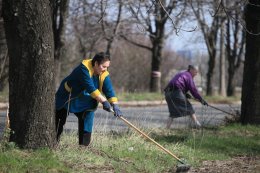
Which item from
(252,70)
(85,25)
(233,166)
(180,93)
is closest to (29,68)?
(233,166)

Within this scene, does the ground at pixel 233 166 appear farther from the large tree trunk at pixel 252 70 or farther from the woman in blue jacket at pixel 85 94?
the large tree trunk at pixel 252 70

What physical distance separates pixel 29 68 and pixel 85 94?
3.99 feet

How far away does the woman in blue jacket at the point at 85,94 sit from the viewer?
7.58m

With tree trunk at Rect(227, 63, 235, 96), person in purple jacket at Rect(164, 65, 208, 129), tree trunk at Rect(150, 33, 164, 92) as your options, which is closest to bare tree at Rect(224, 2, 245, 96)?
tree trunk at Rect(227, 63, 235, 96)

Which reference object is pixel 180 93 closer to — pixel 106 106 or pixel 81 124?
pixel 81 124

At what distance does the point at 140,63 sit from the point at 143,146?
39.3 meters

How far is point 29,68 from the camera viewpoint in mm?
6852

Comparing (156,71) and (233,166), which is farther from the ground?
(156,71)

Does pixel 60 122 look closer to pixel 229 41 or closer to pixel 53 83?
pixel 53 83

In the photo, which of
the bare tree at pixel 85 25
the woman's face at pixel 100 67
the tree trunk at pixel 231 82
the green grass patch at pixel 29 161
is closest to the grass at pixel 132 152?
the green grass patch at pixel 29 161

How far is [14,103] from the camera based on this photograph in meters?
6.95

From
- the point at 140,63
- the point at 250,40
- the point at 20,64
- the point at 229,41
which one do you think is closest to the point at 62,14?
the point at 250,40

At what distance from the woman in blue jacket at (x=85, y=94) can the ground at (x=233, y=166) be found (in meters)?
1.44

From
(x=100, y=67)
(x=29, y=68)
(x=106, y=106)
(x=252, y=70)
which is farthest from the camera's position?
(x=252, y=70)
